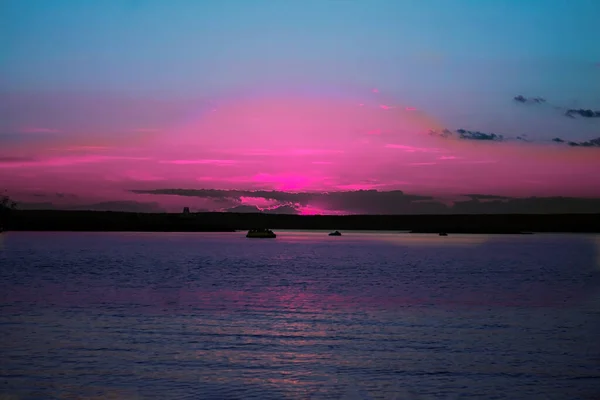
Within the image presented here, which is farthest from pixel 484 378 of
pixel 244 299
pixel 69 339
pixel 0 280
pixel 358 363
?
pixel 0 280

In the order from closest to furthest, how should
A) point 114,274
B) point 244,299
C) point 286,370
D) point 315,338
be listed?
point 286,370, point 315,338, point 244,299, point 114,274

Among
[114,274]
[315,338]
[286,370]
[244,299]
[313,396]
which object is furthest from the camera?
[114,274]

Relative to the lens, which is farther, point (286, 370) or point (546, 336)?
point (546, 336)

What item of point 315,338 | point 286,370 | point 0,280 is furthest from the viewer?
point 0,280

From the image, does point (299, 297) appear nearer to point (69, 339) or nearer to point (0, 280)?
point (69, 339)

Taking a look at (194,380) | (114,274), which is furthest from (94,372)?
(114,274)

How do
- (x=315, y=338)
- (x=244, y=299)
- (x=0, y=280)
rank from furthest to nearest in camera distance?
(x=0, y=280) → (x=244, y=299) → (x=315, y=338)

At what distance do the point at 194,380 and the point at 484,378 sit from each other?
975 centimetres

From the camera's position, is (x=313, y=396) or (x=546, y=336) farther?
(x=546, y=336)

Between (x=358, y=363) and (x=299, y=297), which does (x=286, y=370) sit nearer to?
(x=358, y=363)

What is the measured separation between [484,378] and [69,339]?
17689 millimetres

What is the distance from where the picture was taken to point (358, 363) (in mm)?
26844

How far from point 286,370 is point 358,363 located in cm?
300

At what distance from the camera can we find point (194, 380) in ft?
78.0
